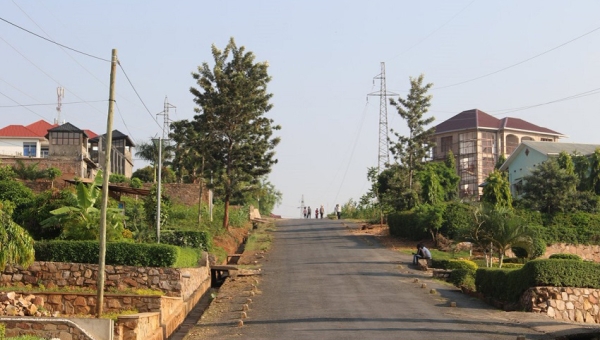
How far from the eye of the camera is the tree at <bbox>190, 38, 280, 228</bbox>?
50781 millimetres

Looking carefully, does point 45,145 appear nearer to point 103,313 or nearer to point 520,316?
point 103,313

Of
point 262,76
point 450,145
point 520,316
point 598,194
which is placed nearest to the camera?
point 520,316

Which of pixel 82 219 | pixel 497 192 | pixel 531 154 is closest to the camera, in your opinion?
pixel 82 219

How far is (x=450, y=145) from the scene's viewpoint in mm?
104500

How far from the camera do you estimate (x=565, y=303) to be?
27.6 meters

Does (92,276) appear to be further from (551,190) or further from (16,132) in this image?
(16,132)

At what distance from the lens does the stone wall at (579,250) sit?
159 ft

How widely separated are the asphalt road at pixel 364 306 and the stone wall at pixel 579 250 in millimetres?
10086

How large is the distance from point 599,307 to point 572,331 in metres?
Answer: 7.39

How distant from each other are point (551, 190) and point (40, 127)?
165ft

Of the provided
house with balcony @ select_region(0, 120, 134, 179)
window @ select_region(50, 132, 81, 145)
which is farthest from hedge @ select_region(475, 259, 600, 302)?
window @ select_region(50, 132, 81, 145)

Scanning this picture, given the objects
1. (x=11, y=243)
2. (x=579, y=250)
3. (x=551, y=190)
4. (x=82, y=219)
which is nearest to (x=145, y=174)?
(x=551, y=190)

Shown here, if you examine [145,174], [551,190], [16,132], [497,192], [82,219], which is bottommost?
[82,219]

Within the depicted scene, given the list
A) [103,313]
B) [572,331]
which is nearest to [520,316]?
[572,331]
